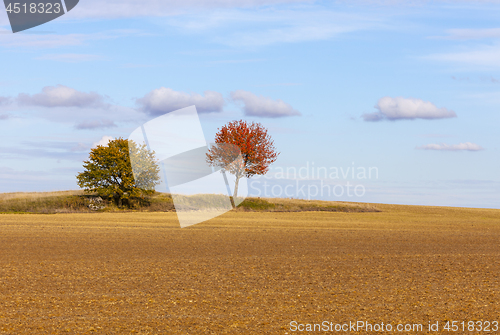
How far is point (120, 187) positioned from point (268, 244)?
100ft

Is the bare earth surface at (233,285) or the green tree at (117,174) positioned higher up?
the green tree at (117,174)

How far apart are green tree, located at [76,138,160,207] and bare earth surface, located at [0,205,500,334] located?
2620cm

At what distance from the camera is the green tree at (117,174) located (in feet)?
151

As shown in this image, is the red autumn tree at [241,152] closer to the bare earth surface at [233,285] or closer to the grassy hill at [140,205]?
the grassy hill at [140,205]

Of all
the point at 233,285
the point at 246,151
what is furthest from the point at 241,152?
the point at 233,285

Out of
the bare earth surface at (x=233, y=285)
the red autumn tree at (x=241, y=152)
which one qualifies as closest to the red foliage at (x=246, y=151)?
the red autumn tree at (x=241, y=152)

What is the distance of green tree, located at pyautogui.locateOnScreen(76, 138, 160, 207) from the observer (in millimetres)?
46125

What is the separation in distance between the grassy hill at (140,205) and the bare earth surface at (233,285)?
1016 inches

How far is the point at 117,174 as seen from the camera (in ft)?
153

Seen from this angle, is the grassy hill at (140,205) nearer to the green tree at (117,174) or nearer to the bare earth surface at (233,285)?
the green tree at (117,174)

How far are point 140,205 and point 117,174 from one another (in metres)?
3.77

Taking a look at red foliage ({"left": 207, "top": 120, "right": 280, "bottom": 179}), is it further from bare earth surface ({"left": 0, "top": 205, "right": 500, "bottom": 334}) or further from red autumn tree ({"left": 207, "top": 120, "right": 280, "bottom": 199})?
bare earth surface ({"left": 0, "top": 205, "right": 500, "bottom": 334})

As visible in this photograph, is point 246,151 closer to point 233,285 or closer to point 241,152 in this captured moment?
point 241,152

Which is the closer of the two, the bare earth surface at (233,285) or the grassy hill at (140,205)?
the bare earth surface at (233,285)
